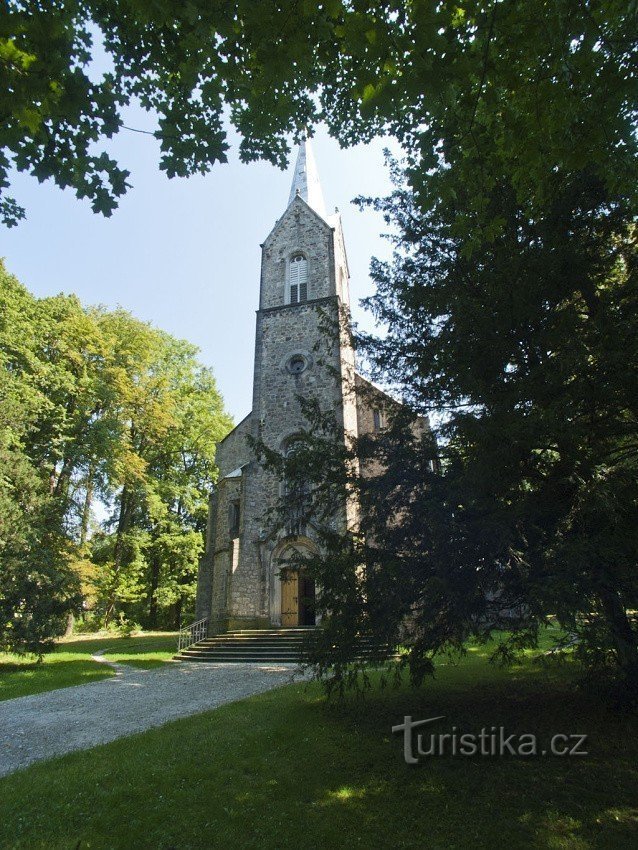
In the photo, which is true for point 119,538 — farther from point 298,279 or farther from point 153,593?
point 298,279

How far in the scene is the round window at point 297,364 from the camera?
64.4 feet

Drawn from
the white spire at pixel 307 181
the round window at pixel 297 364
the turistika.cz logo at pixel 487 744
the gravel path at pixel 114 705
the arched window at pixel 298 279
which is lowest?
the gravel path at pixel 114 705

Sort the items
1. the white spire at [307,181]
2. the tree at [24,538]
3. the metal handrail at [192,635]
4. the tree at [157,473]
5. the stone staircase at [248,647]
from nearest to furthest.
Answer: the tree at [24,538]
the stone staircase at [248,647]
the metal handrail at [192,635]
the tree at [157,473]
the white spire at [307,181]

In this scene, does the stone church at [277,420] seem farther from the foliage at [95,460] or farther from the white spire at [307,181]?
the foliage at [95,460]

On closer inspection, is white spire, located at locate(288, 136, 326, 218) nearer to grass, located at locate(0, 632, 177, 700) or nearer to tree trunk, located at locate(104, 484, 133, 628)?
tree trunk, located at locate(104, 484, 133, 628)

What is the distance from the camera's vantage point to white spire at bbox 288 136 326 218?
24406 millimetres

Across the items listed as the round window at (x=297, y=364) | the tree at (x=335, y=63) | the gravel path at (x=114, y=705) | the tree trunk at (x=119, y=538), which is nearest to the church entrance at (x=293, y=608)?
the gravel path at (x=114, y=705)

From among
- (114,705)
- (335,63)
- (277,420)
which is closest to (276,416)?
(277,420)

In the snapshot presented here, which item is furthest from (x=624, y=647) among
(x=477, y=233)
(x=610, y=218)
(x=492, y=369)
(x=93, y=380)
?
(x=93, y=380)

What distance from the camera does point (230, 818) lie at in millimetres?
3934

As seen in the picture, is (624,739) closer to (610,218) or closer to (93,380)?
(610,218)

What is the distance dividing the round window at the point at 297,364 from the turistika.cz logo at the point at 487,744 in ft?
49.9

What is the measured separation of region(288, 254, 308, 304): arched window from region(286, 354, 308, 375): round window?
2562 mm

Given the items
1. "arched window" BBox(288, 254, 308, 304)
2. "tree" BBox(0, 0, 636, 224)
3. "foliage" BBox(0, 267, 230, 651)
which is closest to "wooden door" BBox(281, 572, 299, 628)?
"foliage" BBox(0, 267, 230, 651)
